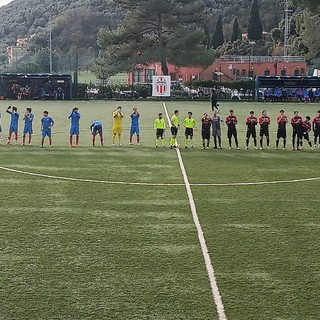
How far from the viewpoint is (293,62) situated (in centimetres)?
7075

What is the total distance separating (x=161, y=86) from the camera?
53375 millimetres

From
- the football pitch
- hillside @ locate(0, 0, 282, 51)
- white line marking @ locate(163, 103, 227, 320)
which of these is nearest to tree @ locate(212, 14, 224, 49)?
hillside @ locate(0, 0, 282, 51)

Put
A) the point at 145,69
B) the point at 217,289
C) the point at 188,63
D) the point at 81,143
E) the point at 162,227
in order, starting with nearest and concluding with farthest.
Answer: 1. the point at 217,289
2. the point at 162,227
3. the point at 81,143
4. the point at 188,63
5. the point at 145,69

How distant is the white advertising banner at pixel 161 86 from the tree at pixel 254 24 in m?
42.1

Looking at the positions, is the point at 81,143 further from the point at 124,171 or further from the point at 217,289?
the point at 217,289

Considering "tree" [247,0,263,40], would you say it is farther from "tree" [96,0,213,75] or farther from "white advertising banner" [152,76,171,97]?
"white advertising banner" [152,76,171,97]

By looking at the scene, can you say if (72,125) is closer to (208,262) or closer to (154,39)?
(208,262)

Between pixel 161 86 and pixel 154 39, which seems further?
pixel 154 39

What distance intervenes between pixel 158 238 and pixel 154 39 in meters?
57.2

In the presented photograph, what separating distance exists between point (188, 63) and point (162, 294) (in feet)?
188

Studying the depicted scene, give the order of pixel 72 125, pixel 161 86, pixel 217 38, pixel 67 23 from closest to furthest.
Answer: pixel 72 125 → pixel 161 86 → pixel 217 38 → pixel 67 23

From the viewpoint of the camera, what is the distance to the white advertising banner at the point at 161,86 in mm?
52031

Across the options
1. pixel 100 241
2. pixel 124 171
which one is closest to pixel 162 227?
pixel 100 241

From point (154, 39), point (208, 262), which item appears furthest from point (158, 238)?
point (154, 39)
